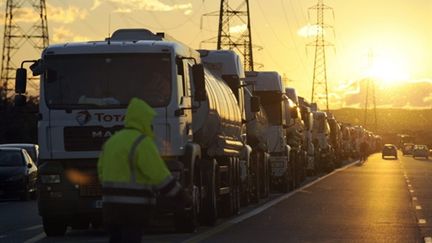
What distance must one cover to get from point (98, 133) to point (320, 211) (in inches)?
352

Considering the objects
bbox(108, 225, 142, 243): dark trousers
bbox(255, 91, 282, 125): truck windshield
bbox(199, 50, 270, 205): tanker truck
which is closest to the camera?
bbox(108, 225, 142, 243): dark trousers

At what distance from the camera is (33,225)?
22.0 meters

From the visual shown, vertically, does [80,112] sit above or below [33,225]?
above

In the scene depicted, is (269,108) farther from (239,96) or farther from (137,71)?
(137,71)

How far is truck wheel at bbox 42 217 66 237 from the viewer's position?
63.0ft

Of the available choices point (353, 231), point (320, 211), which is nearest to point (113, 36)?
point (353, 231)

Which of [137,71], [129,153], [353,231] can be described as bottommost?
[353,231]

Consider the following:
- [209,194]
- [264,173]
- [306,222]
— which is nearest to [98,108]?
[209,194]

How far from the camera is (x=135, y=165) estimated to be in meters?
9.28

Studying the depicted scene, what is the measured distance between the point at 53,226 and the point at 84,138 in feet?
5.94

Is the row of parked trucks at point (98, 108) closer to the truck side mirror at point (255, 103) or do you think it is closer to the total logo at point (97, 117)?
the total logo at point (97, 117)

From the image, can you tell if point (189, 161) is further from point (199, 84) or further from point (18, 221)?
point (18, 221)

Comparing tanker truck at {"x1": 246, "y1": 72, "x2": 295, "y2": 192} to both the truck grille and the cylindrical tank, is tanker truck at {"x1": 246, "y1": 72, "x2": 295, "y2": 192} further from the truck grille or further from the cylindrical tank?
the truck grille

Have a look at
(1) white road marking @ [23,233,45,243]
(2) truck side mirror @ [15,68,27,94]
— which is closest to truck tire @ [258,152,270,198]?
(1) white road marking @ [23,233,45,243]
